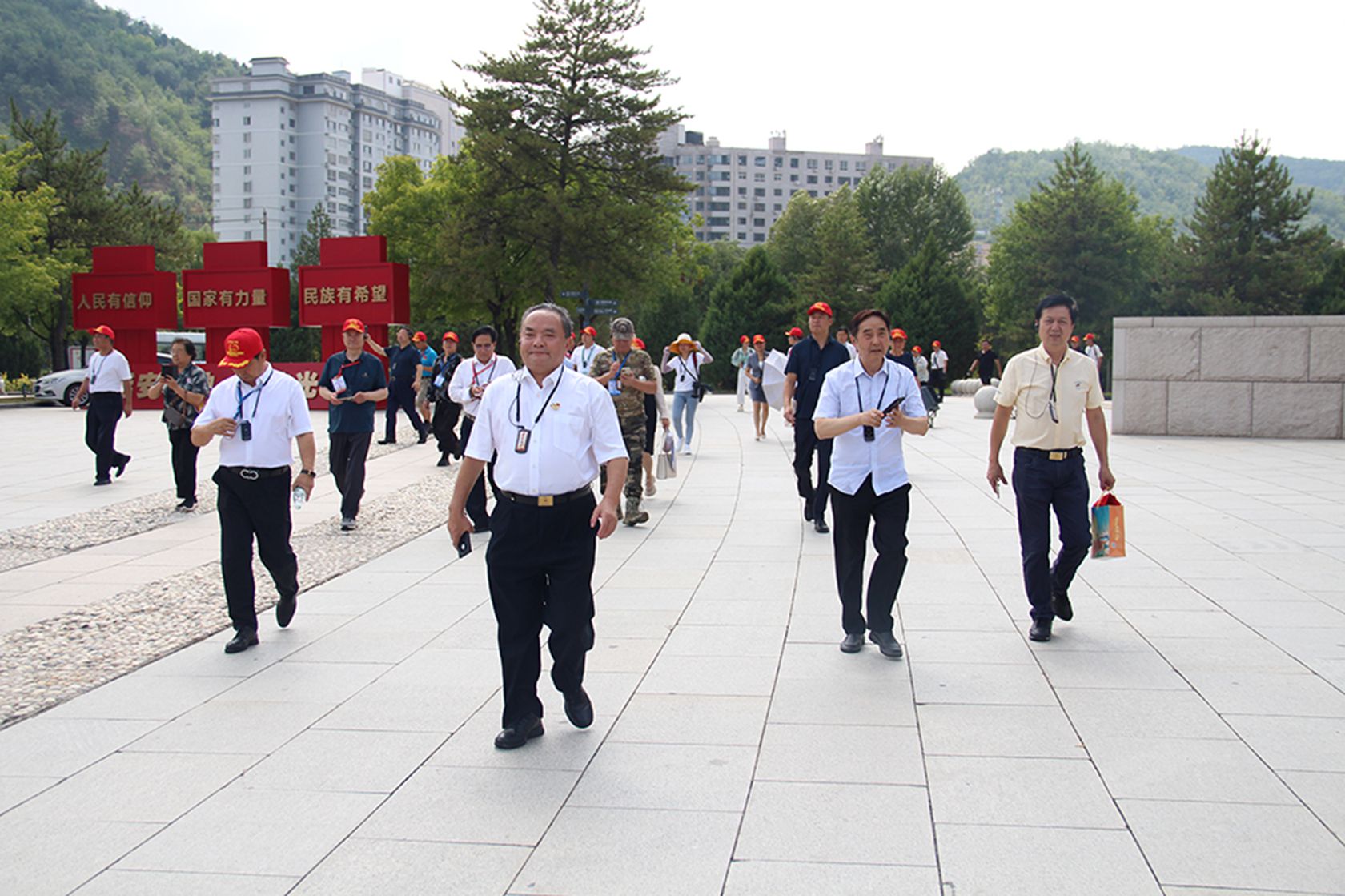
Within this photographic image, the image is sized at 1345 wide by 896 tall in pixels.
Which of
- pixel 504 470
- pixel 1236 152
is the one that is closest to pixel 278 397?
pixel 504 470

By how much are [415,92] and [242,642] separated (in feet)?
551

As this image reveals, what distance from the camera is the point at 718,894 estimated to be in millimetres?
3176

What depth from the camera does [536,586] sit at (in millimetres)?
4512

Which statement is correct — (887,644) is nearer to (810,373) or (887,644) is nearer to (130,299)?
(810,373)

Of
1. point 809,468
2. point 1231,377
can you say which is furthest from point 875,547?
point 1231,377

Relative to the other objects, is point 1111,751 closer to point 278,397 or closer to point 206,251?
point 278,397

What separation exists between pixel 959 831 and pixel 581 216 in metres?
35.0

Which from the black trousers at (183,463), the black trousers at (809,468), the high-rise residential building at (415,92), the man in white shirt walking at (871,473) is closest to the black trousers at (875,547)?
the man in white shirt walking at (871,473)

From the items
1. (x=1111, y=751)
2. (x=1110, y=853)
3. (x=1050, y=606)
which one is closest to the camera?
(x=1110, y=853)

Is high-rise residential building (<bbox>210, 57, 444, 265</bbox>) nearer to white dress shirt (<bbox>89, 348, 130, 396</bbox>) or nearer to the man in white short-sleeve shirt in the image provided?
white dress shirt (<bbox>89, 348, 130, 396</bbox>)

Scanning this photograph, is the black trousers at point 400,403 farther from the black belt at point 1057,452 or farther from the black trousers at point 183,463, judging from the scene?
the black belt at point 1057,452

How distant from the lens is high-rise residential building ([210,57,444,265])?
128 meters

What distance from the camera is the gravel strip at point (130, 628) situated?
17.6 ft

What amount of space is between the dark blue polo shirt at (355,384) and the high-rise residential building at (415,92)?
15038 centimetres
